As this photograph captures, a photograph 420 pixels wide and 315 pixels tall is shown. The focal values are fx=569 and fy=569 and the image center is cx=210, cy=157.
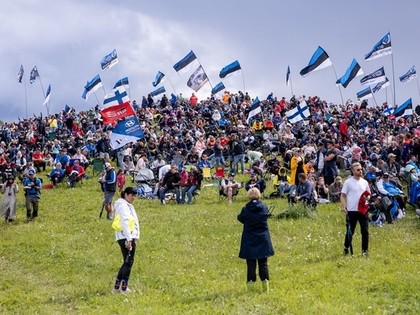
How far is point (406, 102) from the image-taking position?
Result: 107 feet

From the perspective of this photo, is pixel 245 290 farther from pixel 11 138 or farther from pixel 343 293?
pixel 11 138

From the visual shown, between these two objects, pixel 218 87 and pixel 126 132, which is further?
Answer: pixel 218 87

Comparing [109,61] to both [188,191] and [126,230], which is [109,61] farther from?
[126,230]

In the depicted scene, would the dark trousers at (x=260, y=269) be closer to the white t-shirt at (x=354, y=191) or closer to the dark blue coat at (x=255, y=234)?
the dark blue coat at (x=255, y=234)

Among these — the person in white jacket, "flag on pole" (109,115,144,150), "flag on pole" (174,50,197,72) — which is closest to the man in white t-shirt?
the person in white jacket

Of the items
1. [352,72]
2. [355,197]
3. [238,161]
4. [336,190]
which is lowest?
[355,197]

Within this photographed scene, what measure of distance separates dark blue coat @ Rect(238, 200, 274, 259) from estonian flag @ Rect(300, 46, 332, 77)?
22752 millimetres

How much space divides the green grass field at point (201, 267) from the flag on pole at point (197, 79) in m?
18.5

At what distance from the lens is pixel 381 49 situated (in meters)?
31.7

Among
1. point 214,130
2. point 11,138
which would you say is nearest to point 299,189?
point 214,130

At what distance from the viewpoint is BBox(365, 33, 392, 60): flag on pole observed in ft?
104

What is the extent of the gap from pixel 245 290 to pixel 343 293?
184cm

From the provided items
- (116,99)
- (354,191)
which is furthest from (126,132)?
(354,191)

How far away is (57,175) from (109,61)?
566 inches
